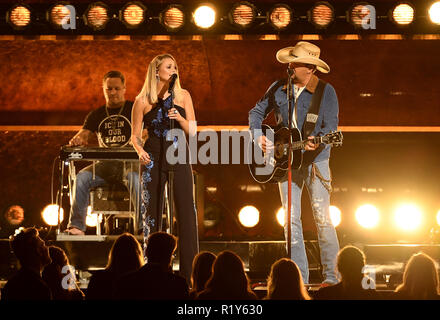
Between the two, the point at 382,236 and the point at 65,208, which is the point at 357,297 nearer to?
the point at 382,236

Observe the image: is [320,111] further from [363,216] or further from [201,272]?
[363,216]

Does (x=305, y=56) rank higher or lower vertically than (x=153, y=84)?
higher

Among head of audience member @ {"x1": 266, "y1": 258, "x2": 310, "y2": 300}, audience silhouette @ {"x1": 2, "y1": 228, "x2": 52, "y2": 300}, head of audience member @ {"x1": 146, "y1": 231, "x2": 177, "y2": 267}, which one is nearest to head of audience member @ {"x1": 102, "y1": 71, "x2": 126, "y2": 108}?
audience silhouette @ {"x1": 2, "y1": 228, "x2": 52, "y2": 300}

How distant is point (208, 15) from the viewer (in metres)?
6.95

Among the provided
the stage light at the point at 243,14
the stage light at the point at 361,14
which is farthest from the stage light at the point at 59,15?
the stage light at the point at 361,14

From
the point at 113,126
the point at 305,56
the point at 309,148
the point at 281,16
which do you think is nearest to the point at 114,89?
the point at 113,126

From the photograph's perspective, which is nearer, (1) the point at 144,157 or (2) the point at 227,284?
(2) the point at 227,284

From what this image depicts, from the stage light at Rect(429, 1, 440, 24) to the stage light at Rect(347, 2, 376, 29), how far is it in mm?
663

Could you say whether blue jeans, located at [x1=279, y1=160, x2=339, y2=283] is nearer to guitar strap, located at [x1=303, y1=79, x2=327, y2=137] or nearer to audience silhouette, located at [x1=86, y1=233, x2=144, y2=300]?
guitar strap, located at [x1=303, y1=79, x2=327, y2=137]

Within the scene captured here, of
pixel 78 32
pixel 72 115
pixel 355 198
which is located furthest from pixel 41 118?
pixel 355 198

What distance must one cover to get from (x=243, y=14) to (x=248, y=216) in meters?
2.73

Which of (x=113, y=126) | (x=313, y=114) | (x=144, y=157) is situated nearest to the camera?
(x=144, y=157)

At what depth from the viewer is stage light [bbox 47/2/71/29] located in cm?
691

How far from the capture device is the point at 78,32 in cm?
701
